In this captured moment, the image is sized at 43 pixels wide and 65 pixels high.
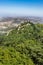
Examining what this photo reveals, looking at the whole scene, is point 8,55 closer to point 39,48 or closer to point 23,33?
point 39,48

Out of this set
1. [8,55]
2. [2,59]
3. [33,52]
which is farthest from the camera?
[33,52]

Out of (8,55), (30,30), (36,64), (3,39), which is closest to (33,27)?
(30,30)

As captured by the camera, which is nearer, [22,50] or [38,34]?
[22,50]

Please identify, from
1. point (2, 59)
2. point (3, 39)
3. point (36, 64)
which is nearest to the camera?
point (2, 59)

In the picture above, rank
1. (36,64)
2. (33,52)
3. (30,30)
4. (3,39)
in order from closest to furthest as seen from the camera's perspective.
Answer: (36,64)
(33,52)
(3,39)
(30,30)

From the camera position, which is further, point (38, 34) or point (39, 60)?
point (38, 34)

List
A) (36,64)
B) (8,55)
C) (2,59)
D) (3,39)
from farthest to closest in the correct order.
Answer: (3,39) < (36,64) < (8,55) < (2,59)

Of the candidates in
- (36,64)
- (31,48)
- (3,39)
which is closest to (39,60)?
(36,64)

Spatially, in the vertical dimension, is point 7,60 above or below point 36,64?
above

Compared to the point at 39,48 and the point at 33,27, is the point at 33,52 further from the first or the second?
the point at 33,27
